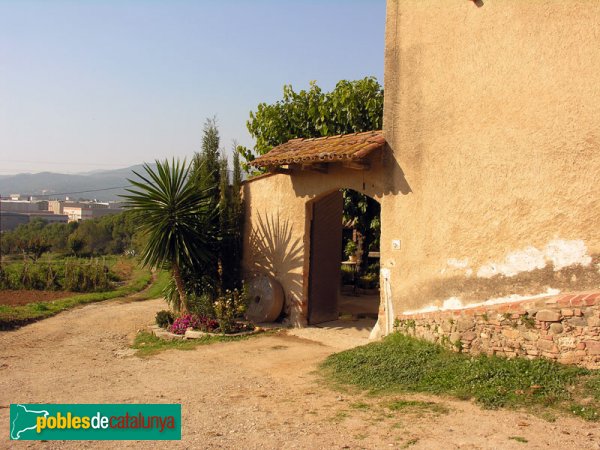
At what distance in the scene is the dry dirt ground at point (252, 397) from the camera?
5090mm

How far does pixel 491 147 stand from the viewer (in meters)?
7.95

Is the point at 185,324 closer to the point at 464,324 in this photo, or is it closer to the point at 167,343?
the point at 167,343

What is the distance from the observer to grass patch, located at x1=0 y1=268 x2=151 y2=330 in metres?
12.5

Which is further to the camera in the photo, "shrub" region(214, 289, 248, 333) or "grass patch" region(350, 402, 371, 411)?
"shrub" region(214, 289, 248, 333)

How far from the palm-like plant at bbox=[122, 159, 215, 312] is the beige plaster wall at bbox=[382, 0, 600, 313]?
4.19 m

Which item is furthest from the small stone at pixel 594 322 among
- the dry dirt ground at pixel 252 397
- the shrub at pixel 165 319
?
the shrub at pixel 165 319

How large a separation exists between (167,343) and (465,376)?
5.79 metres

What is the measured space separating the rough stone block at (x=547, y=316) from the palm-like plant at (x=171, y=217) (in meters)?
6.84

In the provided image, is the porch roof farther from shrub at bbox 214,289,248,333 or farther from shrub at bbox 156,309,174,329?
shrub at bbox 156,309,174,329

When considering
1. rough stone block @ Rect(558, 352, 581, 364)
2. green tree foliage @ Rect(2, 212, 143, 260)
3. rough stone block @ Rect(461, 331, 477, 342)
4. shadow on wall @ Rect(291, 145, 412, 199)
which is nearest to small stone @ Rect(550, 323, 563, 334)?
rough stone block @ Rect(558, 352, 581, 364)

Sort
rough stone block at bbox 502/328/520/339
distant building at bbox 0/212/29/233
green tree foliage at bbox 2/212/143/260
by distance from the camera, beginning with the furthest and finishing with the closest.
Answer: distant building at bbox 0/212/29/233
green tree foliage at bbox 2/212/143/260
rough stone block at bbox 502/328/520/339

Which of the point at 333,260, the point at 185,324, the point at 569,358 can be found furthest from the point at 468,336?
the point at 185,324

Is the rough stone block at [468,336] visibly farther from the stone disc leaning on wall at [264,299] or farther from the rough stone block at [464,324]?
the stone disc leaning on wall at [264,299]

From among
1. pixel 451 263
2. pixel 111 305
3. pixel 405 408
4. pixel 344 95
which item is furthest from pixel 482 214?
pixel 111 305
